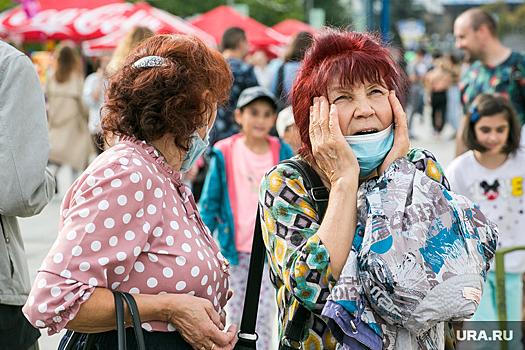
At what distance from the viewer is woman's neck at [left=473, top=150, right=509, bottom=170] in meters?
3.89

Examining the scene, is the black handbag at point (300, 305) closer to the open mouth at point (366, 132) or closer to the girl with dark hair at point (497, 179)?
the open mouth at point (366, 132)

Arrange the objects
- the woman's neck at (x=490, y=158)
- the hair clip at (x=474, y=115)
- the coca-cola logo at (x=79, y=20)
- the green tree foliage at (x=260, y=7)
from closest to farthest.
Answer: the woman's neck at (x=490, y=158)
the hair clip at (x=474, y=115)
the coca-cola logo at (x=79, y=20)
the green tree foliage at (x=260, y=7)

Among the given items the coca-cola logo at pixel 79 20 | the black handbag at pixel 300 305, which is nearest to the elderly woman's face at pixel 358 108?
the black handbag at pixel 300 305

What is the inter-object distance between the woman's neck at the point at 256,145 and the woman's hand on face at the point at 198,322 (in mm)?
2389

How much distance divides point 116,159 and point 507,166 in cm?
301

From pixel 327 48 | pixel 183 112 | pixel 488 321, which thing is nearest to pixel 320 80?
pixel 327 48

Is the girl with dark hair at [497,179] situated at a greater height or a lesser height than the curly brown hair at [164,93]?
lesser

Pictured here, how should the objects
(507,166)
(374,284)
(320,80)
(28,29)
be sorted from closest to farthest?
1. (374,284)
2. (320,80)
3. (507,166)
4. (28,29)

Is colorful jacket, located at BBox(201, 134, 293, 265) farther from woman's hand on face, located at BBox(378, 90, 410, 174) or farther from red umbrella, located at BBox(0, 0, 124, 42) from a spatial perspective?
red umbrella, located at BBox(0, 0, 124, 42)

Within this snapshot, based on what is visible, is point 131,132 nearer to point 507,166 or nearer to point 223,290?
point 223,290

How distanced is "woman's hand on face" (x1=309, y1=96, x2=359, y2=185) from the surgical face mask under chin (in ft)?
0.24

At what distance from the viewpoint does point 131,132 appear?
1.89 m

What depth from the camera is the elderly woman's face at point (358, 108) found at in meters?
1.95

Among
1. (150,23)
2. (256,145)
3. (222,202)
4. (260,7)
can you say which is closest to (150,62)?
(222,202)
